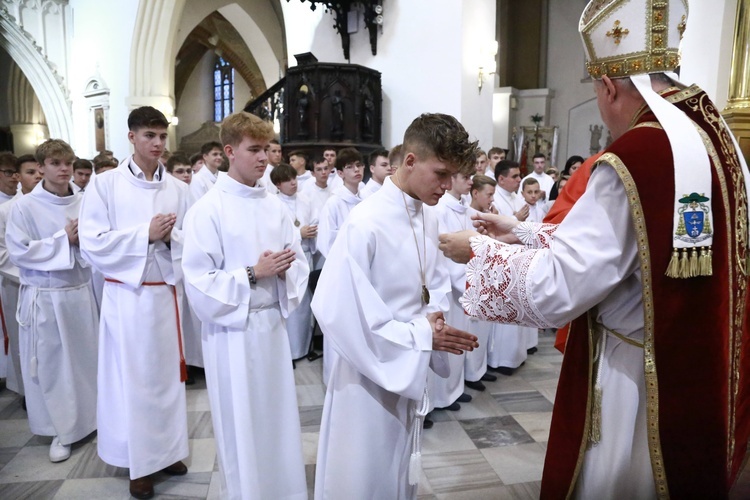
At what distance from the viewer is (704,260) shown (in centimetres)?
138

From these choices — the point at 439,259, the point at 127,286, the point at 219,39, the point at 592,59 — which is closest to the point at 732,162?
the point at 592,59

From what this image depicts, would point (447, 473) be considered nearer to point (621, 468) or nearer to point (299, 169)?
point (621, 468)

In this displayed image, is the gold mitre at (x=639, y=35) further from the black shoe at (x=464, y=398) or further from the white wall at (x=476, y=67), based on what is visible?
the white wall at (x=476, y=67)

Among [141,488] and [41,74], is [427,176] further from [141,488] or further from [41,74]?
[41,74]

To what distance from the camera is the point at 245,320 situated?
247 cm

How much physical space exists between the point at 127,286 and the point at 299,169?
4763mm

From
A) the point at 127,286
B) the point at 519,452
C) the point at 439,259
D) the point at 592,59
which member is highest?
the point at 592,59

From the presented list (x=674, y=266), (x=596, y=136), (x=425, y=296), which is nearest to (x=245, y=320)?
(x=425, y=296)

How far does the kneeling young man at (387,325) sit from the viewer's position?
1.83 metres

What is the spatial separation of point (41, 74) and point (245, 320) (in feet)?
54.9

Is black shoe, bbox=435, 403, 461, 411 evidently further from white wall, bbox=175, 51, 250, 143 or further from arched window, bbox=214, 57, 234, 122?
white wall, bbox=175, 51, 250, 143

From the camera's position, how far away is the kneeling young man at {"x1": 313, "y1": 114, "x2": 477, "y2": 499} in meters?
1.83

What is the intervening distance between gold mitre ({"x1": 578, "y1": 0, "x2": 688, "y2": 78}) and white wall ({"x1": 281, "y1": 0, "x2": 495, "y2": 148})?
6.84 m

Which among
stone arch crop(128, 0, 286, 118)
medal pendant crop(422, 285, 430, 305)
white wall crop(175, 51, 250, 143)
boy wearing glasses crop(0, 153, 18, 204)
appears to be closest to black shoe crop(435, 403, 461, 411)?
medal pendant crop(422, 285, 430, 305)
